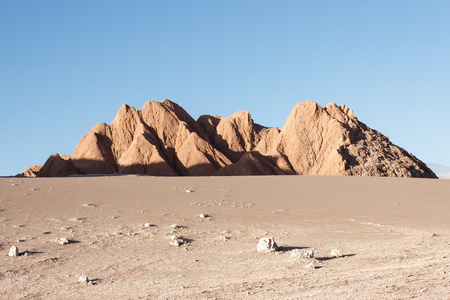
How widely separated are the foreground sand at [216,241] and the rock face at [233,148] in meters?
37.3

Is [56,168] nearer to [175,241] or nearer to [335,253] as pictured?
[175,241]

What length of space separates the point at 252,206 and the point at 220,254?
4663 millimetres

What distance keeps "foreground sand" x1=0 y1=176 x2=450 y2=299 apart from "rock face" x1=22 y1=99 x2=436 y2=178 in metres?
37.3

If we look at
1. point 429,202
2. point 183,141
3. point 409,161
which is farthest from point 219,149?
point 429,202

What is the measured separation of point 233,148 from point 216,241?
5915 centimetres

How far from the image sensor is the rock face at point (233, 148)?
170ft

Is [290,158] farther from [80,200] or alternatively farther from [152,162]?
[80,200]

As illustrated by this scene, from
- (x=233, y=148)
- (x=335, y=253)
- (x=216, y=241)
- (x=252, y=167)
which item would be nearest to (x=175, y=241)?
(x=216, y=241)

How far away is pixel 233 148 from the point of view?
67250 mm

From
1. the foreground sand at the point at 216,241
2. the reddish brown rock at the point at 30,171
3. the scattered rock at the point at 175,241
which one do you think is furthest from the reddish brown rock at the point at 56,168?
the scattered rock at the point at 175,241

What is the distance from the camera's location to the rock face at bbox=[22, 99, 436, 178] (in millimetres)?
51938

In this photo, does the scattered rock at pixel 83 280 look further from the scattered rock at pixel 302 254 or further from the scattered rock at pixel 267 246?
the scattered rock at pixel 302 254

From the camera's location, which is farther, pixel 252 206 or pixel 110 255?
pixel 252 206

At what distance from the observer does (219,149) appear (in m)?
A: 67.2
